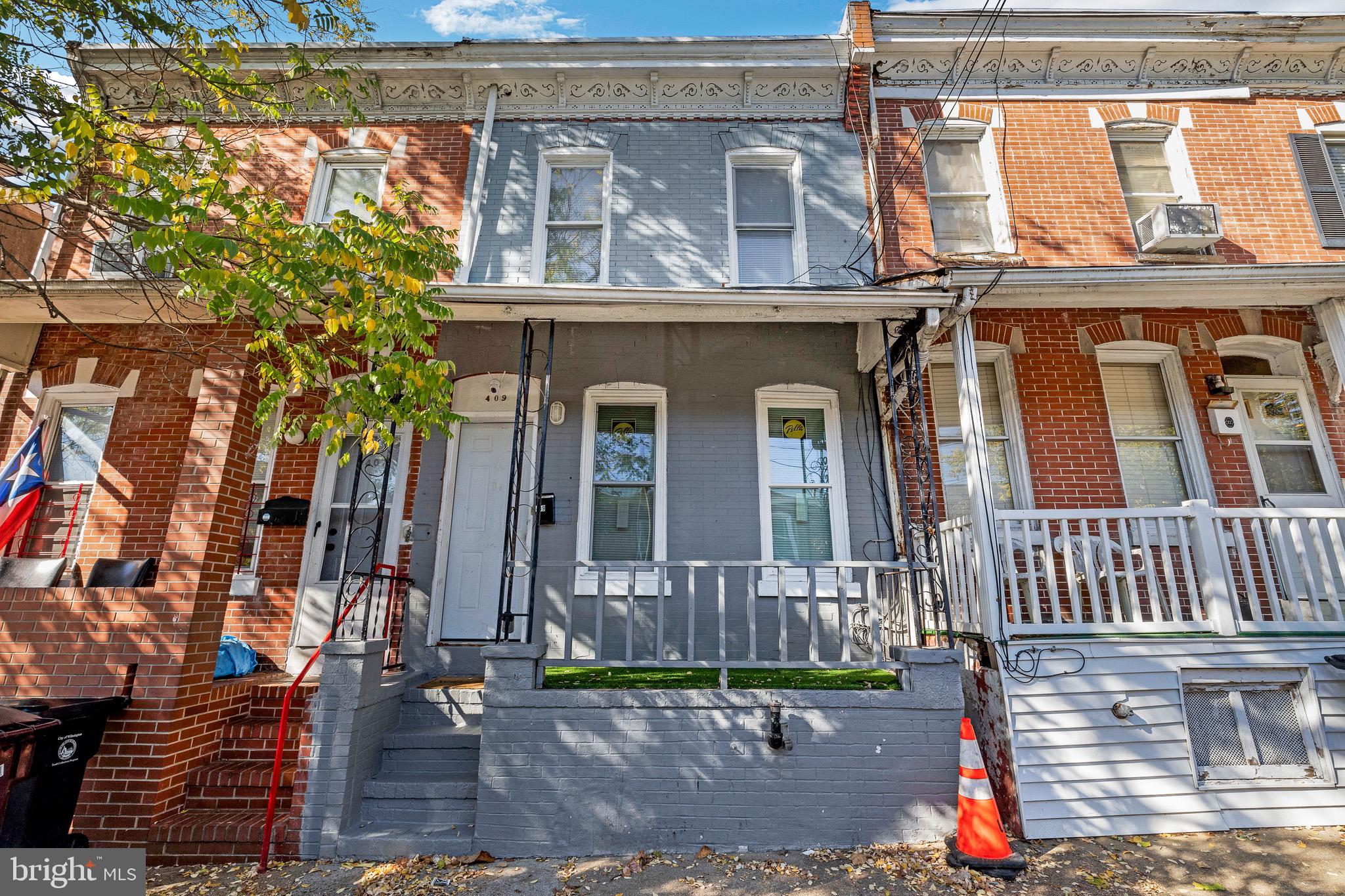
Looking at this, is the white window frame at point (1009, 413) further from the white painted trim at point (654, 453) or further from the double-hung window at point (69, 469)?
the double-hung window at point (69, 469)

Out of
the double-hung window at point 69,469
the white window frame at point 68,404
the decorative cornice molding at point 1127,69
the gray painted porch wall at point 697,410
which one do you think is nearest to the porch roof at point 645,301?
the gray painted porch wall at point 697,410

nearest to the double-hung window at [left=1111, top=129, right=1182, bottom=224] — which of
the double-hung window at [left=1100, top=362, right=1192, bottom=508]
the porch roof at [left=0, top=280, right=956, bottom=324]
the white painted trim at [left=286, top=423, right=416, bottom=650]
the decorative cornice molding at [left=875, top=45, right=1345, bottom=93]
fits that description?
the decorative cornice molding at [left=875, top=45, right=1345, bottom=93]

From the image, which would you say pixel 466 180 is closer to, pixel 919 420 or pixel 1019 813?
pixel 919 420

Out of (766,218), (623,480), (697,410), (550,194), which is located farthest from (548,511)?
(766,218)

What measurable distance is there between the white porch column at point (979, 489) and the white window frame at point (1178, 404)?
2.18 m

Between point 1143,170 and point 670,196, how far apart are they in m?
5.34

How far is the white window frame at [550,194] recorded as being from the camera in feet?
22.0

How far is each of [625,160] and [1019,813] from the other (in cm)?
701

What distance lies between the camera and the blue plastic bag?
18.3 feet

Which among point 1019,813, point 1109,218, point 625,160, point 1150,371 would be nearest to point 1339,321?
point 1150,371

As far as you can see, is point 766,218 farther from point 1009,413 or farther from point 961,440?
point 1009,413

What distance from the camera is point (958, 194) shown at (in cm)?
686

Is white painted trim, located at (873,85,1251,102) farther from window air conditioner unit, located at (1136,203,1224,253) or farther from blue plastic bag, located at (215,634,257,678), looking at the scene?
blue plastic bag, located at (215,634,257,678)

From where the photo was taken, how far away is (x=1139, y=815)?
4219mm
